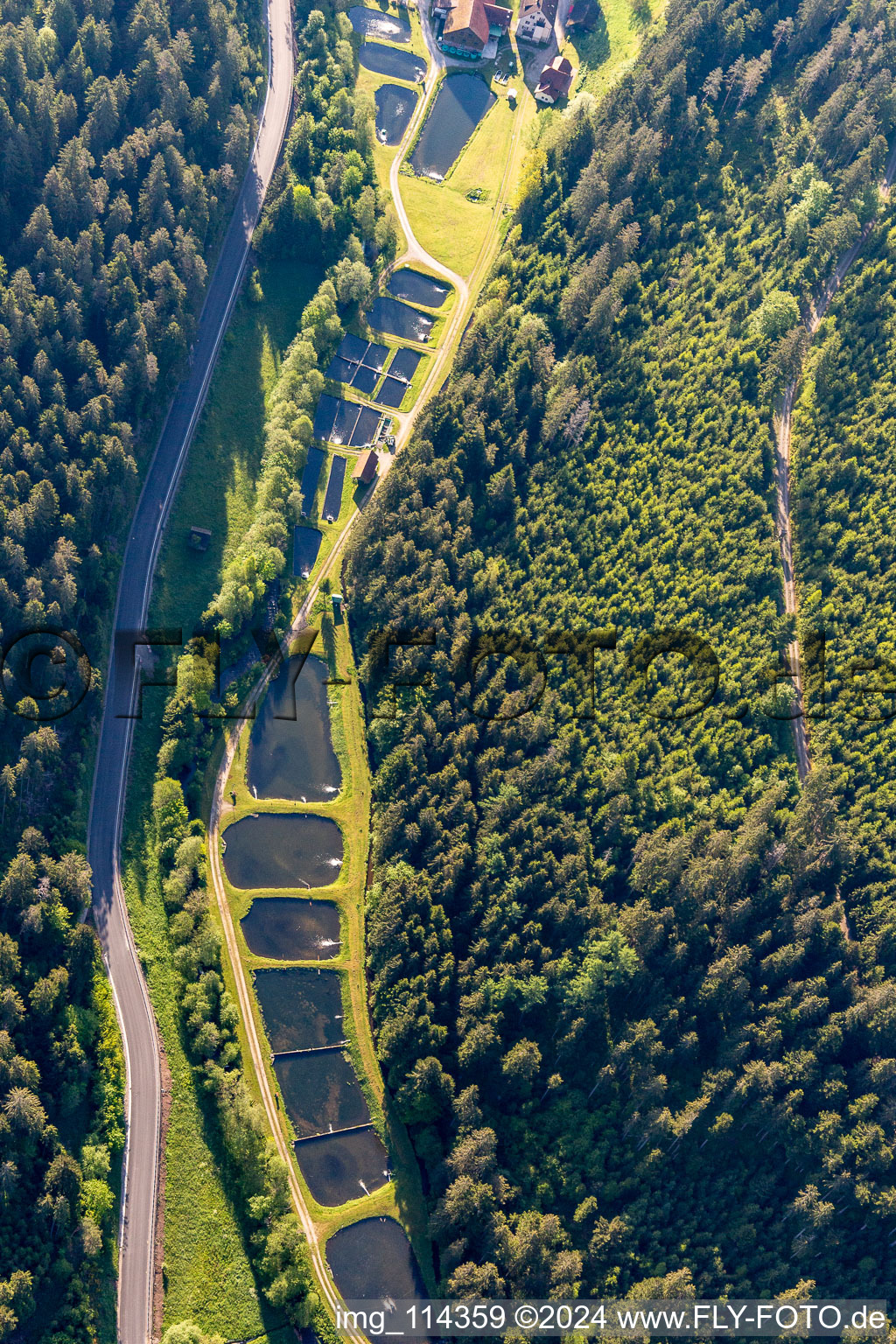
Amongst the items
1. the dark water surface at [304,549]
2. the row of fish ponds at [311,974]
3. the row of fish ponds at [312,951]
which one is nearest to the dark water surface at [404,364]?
the row of fish ponds at [312,951]

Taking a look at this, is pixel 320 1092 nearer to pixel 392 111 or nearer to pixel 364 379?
pixel 364 379

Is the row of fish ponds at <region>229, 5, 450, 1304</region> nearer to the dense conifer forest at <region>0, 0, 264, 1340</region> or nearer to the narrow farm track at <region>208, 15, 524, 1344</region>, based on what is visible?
the narrow farm track at <region>208, 15, 524, 1344</region>

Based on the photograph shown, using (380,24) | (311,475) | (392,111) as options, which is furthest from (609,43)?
(311,475)

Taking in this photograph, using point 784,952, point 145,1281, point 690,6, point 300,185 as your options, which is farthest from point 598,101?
point 145,1281

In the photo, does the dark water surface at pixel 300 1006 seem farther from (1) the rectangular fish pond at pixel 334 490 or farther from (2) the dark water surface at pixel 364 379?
(2) the dark water surface at pixel 364 379

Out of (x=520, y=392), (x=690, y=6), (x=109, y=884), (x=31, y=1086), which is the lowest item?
(x=31, y=1086)

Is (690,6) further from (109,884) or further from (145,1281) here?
(145,1281)
